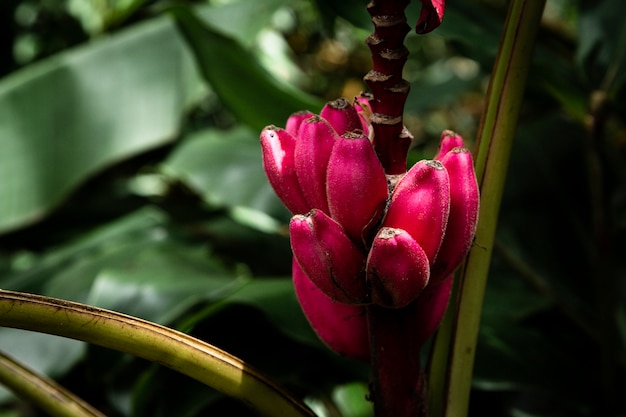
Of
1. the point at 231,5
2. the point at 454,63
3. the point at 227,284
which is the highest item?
the point at 231,5

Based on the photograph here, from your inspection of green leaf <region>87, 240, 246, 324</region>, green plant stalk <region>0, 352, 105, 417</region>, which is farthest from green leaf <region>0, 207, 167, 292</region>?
green plant stalk <region>0, 352, 105, 417</region>

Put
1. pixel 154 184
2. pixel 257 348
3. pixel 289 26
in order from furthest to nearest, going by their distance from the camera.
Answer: pixel 289 26 → pixel 154 184 → pixel 257 348

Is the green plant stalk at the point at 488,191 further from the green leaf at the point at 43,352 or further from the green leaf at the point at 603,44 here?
the green leaf at the point at 43,352

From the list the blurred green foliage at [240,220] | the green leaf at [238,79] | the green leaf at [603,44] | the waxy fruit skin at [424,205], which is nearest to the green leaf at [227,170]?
the blurred green foliage at [240,220]

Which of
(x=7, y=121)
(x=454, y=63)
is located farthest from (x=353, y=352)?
(x=454, y=63)

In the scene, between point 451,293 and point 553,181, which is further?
point 553,181

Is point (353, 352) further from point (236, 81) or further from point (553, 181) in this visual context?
point (553, 181)

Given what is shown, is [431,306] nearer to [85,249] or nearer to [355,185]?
[355,185]

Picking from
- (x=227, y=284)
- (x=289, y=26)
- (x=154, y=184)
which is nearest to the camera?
(x=227, y=284)
